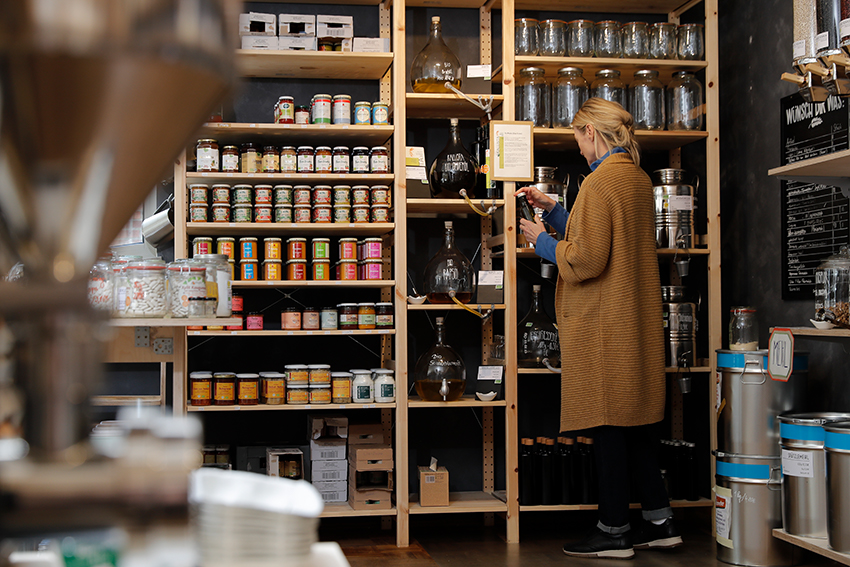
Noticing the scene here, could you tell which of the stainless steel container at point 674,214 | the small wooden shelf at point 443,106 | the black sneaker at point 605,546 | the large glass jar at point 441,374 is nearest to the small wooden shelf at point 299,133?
the small wooden shelf at point 443,106

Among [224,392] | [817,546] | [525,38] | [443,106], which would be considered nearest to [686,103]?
[525,38]

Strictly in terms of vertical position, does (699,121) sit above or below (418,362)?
above

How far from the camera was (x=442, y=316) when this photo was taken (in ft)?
12.7

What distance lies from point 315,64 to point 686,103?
68.0 inches

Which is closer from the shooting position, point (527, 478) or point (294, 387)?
point (294, 387)

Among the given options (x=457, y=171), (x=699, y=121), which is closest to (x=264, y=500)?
(x=457, y=171)

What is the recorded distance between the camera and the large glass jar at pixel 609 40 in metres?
3.66

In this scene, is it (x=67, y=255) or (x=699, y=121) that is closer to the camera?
(x=67, y=255)

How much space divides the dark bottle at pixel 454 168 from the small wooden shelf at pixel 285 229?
1.08 feet

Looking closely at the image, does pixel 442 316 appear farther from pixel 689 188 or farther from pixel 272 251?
pixel 689 188

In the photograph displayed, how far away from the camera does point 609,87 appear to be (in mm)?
3633

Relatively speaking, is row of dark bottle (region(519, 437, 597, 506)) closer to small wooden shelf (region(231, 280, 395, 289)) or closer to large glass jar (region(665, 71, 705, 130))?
small wooden shelf (region(231, 280, 395, 289))

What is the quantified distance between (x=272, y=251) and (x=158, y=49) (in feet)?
10.3

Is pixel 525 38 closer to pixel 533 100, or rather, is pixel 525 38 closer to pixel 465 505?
pixel 533 100
